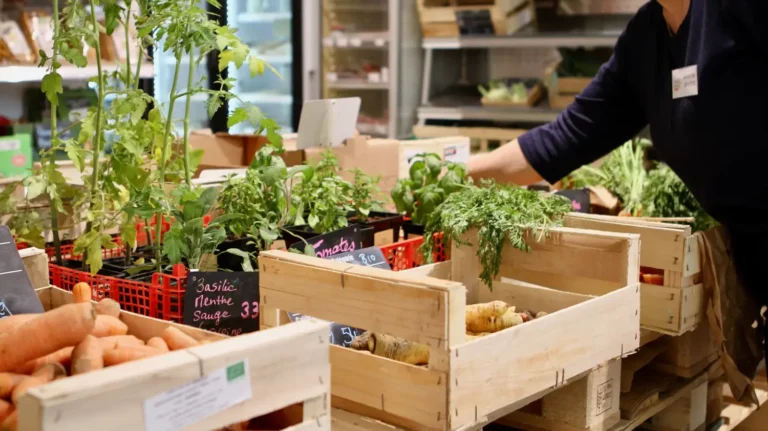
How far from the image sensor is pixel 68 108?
4.49 m

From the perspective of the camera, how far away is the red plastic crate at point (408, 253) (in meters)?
1.92

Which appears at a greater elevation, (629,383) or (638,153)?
(638,153)

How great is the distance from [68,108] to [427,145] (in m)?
2.41

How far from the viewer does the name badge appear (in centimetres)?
209

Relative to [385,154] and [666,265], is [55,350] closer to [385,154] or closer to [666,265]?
[666,265]

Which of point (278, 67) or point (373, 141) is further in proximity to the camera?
point (278, 67)

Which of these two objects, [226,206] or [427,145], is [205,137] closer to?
[427,145]

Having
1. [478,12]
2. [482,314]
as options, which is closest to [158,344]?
[482,314]

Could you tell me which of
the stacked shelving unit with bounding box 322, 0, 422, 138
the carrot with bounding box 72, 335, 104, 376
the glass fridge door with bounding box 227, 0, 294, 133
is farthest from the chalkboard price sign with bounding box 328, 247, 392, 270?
the glass fridge door with bounding box 227, 0, 294, 133

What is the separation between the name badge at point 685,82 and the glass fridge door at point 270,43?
4.17 metres

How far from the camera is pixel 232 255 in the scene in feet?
5.74

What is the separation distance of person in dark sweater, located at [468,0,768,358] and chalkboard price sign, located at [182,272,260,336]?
1162mm

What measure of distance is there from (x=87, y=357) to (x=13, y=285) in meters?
0.41

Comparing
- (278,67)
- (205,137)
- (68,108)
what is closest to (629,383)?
(205,137)
